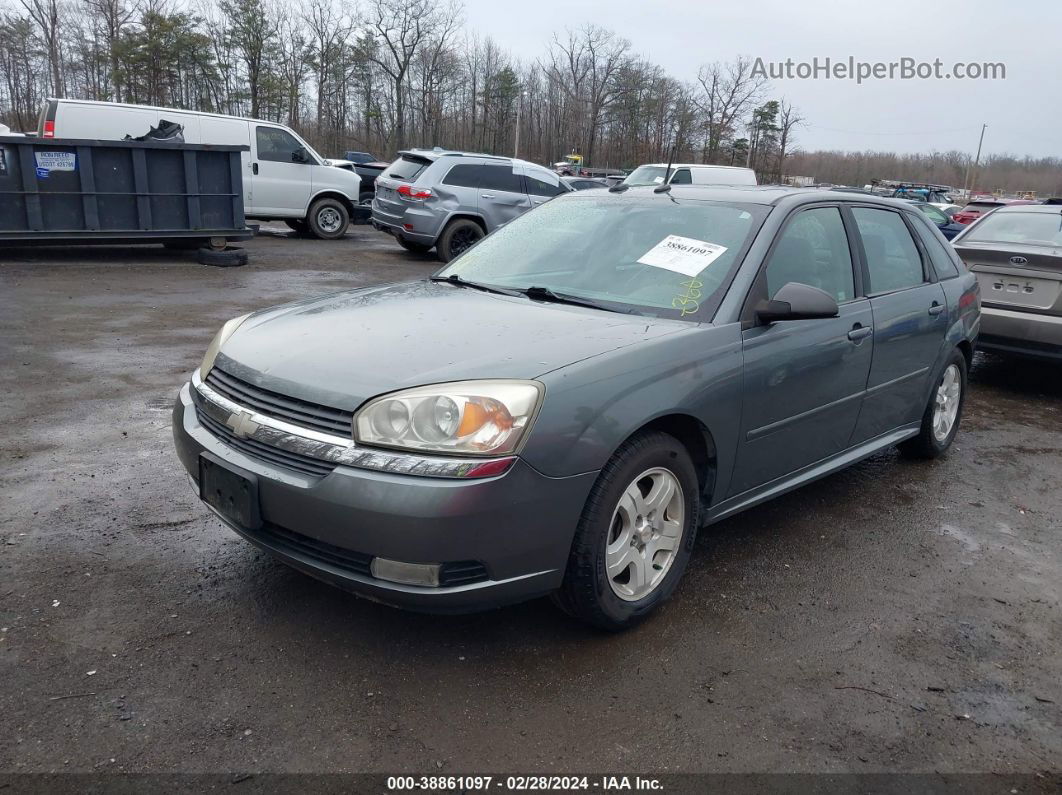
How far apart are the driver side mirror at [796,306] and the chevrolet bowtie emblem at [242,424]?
199 centimetres

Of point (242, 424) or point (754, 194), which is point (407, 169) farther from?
point (242, 424)

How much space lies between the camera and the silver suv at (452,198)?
43.2ft

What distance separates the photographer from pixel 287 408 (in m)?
2.68

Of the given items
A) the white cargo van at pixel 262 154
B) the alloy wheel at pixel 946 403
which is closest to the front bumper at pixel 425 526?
the alloy wheel at pixel 946 403

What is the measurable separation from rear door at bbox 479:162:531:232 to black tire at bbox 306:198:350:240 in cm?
422

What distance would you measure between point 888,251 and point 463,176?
974 centimetres

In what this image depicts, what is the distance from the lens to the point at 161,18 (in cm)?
3903

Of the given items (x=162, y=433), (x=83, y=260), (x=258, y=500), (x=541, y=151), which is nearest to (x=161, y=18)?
(x=541, y=151)

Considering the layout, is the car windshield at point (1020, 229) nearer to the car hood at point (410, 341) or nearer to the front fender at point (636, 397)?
the front fender at point (636, 397)

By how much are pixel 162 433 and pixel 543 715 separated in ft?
10.9

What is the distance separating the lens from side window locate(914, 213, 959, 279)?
4812 mm

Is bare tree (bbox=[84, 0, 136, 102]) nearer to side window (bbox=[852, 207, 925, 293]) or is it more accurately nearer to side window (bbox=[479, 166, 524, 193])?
side window (bbox=[479, 166, 524, 193])

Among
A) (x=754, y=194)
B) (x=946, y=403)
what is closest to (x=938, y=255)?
(x=946, y=403)

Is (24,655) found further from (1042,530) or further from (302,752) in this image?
(1042,530)
